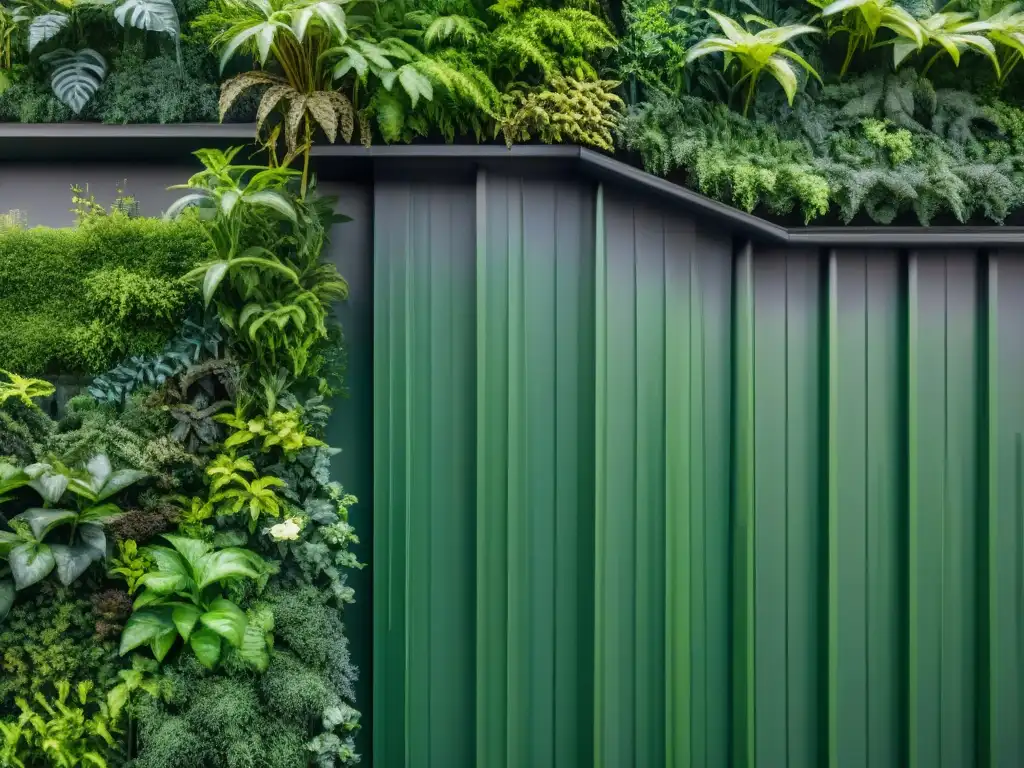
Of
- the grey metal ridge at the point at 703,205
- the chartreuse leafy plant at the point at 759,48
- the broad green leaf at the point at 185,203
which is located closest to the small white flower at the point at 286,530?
the broad green leaf at the point at 185,203

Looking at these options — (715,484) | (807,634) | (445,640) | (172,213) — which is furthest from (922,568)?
(172,213)

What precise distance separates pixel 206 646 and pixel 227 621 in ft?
0.40

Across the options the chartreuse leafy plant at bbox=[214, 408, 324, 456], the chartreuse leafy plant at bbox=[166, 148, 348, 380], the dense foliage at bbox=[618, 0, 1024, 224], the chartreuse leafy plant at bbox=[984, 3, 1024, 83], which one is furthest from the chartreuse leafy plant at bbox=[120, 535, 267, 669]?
the chartreuse leafy plant at bbox=[984, 3, 1024, 83]

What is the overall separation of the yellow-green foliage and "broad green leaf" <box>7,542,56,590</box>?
0.83 meters

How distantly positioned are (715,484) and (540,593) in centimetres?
101

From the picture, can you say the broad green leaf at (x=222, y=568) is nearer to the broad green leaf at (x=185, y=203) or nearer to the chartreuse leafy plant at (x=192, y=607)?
the chartreuse leafy plant at (x=192, y=607)

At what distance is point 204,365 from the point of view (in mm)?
3109

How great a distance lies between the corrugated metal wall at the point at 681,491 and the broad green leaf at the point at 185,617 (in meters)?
0.82

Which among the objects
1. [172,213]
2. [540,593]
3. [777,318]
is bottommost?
[540,593]

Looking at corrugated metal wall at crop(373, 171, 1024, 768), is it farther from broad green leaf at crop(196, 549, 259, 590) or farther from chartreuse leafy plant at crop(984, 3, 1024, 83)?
chartreuse leafy plant at crop(984, 3, 1024, 83)

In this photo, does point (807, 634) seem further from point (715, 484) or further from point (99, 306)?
point (99, 306)

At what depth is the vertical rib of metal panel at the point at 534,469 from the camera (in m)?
3.35

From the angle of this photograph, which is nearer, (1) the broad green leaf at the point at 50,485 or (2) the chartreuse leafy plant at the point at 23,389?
(1) the broad green leaf at the point at 50,485

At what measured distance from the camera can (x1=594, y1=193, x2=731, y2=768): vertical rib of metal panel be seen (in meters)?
3.38
